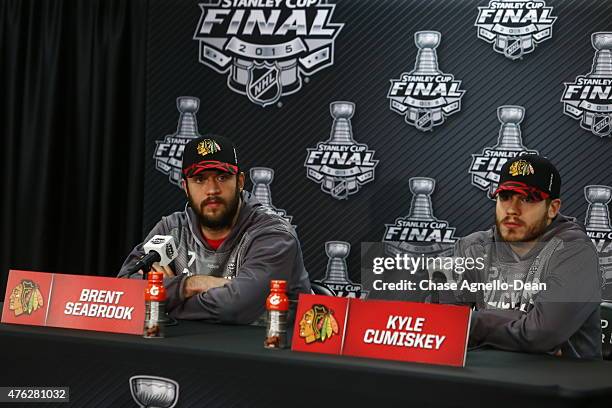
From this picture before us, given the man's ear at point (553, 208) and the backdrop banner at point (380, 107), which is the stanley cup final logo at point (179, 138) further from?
the man's ear at point (553, 208)

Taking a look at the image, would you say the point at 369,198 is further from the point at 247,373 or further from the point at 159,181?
the point at 247,373

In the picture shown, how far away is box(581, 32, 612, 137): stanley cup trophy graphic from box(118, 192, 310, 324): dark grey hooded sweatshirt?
1.53 m

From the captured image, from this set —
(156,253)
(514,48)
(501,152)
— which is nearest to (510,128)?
(501,152)

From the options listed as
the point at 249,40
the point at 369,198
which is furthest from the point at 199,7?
the point at 369,198

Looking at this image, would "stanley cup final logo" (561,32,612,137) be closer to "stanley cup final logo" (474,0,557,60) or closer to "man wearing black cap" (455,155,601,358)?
"stanley cup final logo" (474,0,557,60)

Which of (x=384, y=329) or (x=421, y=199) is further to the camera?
(x=421, y=199)

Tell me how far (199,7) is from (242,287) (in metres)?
1.97

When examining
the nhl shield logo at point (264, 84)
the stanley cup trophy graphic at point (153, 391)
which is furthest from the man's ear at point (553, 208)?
the nhl shield logo at point (264, 84)

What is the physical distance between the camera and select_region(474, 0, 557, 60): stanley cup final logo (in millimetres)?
3746

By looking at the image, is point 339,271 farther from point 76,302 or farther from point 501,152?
point 76,302

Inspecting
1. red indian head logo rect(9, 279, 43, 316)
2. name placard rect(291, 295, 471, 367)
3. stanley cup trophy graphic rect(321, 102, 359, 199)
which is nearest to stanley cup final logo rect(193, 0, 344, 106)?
stanley cup trophy graphic rect(321, 102, 359, 199)

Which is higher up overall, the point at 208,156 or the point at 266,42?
the point at 266,42

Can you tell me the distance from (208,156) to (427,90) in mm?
1324

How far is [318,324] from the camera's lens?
1973 mm
